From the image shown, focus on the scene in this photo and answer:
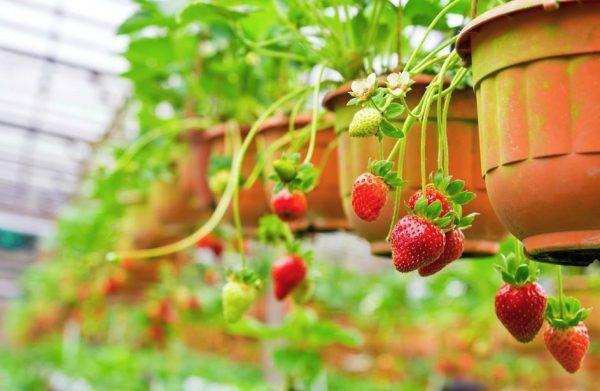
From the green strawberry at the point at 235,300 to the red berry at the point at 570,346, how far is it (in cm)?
38

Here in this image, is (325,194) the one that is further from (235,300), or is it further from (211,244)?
(211,244)

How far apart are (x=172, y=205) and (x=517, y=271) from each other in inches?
60.9

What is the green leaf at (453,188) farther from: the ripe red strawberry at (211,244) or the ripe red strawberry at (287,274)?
the ripe red strawberry at (211,244)

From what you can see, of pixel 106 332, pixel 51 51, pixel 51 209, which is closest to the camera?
pixel 51 51

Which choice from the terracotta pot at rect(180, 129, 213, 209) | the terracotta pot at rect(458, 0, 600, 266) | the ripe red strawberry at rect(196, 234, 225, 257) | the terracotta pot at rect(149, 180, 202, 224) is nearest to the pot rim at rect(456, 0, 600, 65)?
the terracotta pot at rect(458, 0, 600, 266)

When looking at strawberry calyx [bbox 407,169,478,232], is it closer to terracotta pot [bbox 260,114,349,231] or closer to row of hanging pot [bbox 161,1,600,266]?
row of hanging pot [bbox 161,1,600,266]

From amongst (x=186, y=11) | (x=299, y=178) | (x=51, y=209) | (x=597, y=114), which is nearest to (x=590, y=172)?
(x=597, y=114)

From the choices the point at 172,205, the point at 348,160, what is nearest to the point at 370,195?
the point at 348,160

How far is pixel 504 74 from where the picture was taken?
2.04 feet

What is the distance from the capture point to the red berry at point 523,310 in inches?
26.4

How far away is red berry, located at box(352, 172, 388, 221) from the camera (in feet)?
2.17

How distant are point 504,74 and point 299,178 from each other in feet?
1.02

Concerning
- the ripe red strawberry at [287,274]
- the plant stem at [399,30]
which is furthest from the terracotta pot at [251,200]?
the plant stem at [399,30]

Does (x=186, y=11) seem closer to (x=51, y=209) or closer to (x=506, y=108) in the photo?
(x=506, y=108)
